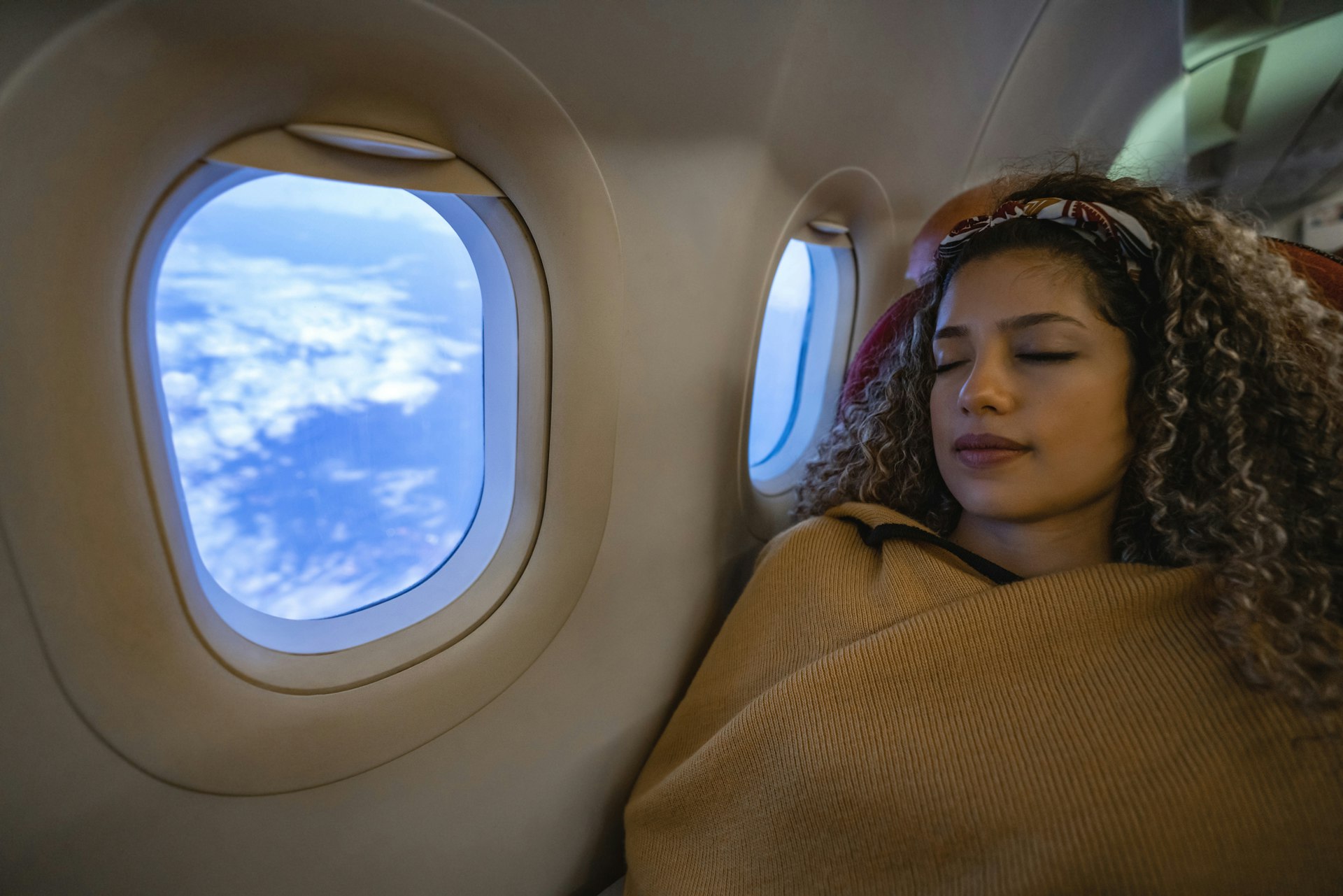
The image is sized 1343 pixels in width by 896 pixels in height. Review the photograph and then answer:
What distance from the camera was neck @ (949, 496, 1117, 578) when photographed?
124 cm

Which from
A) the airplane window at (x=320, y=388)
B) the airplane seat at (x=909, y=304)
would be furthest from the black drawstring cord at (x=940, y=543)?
the airplane window at (x=320, y=388)

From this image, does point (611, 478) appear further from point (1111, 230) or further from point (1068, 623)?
point (1111, 230)

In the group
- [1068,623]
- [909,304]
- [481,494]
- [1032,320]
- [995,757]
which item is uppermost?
[909,304]

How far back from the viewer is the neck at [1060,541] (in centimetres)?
124

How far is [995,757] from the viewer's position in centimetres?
92

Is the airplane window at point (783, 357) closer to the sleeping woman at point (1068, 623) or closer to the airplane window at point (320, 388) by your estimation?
the sleeping woman at point (1068, 623)

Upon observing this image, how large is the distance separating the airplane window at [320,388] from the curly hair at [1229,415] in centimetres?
104

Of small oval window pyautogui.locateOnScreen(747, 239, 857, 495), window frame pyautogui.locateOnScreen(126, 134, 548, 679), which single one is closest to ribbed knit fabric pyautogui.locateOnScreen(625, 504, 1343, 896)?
window frame pyautogui.locateOnScreen(126, 134, 548, 679)

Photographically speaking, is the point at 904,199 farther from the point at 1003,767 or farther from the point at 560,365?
A: the point at 1003,767

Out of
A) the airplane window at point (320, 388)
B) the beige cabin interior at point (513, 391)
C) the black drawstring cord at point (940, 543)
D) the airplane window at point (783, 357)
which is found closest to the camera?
the beige cabin interior at point (513, 391)

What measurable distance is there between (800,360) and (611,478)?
3.46 ft

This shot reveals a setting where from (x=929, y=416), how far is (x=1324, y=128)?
10.7 feet

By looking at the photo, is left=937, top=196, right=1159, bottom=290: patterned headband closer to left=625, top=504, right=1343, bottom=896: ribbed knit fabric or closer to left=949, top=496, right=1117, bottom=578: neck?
left=949, top=496, right=1117, bottom=578: neck

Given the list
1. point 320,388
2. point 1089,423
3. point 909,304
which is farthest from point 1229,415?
point 320,388
